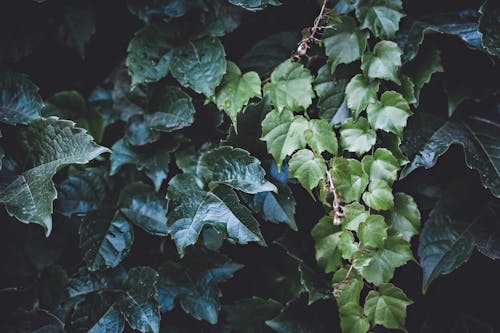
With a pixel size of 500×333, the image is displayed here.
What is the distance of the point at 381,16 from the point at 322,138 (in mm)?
315

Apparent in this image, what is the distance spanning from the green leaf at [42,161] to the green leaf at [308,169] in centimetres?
40

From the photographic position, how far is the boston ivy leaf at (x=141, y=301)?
1126 mm

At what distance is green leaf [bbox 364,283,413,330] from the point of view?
1.04m

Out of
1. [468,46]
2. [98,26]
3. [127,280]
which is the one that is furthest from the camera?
[98,26]

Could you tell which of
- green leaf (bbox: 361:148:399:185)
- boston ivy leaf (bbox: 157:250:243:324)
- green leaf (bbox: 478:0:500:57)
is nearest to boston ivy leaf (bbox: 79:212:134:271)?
boston ivy leaf (bbox: 157:250:243:324)

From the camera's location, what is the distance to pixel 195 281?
1.24 metres

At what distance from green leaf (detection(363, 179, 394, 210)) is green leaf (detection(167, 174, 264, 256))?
255mm

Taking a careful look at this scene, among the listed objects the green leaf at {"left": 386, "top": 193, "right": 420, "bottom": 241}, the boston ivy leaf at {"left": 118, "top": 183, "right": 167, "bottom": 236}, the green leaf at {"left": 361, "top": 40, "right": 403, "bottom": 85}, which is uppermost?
the green leaf at {"left": 361, "top": 40, "right": 403, "bottom": 85}

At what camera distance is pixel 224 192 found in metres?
1.12

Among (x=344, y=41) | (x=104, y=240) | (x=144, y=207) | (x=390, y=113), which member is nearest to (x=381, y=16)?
(x=344, y=41)

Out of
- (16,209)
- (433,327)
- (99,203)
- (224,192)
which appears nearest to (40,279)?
(99,203)

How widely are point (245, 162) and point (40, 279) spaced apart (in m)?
0.69

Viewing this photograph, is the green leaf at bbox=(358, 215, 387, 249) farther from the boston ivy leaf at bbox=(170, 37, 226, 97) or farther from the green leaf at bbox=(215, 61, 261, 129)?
the boston ivy leaf at bbox=(170, 37, 226, 97)

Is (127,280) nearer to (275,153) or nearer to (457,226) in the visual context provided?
(275,153)
